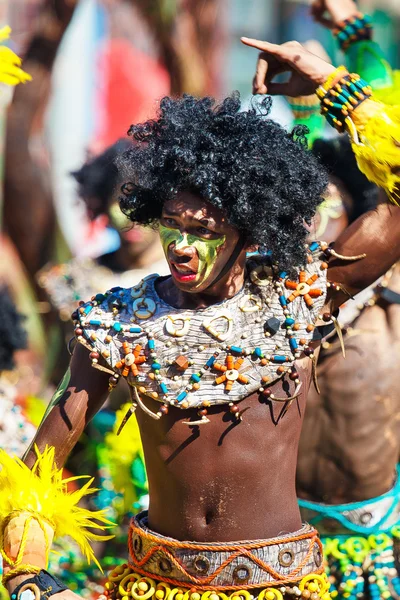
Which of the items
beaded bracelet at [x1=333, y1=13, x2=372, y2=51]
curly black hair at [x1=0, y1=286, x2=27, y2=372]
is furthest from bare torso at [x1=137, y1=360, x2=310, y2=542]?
curly black hair at [x1=0, y1=286, x2=27, y2=372]

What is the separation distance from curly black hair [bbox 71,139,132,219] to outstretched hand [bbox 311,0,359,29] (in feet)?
6.10

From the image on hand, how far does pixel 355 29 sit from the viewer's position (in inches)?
187

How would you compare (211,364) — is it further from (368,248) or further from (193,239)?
(368,248)

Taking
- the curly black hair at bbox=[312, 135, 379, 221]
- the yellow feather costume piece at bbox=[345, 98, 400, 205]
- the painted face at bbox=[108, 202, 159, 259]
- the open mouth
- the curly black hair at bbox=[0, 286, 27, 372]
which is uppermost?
the yellow feather costume piece at bbox=[345, 98, 400, 205]

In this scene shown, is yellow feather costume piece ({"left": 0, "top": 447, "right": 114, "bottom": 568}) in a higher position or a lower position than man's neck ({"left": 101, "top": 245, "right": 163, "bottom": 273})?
higher

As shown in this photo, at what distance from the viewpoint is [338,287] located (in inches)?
121

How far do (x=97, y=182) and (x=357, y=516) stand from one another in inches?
120

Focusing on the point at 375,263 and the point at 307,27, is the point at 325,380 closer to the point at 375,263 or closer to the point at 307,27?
the point at 375,263

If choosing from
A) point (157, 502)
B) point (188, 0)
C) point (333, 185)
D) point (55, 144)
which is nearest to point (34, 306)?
point (55, 144)

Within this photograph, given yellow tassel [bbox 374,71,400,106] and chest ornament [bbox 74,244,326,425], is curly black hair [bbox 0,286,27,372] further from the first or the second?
yellow tassel [bbox 374,71,400,106]

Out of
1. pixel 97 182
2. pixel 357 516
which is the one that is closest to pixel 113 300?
pixel 357 516

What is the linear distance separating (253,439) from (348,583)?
1.21m

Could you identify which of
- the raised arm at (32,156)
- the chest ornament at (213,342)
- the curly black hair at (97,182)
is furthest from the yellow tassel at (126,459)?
the raised arm at (32,156)

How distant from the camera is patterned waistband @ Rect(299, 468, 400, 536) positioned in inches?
158
